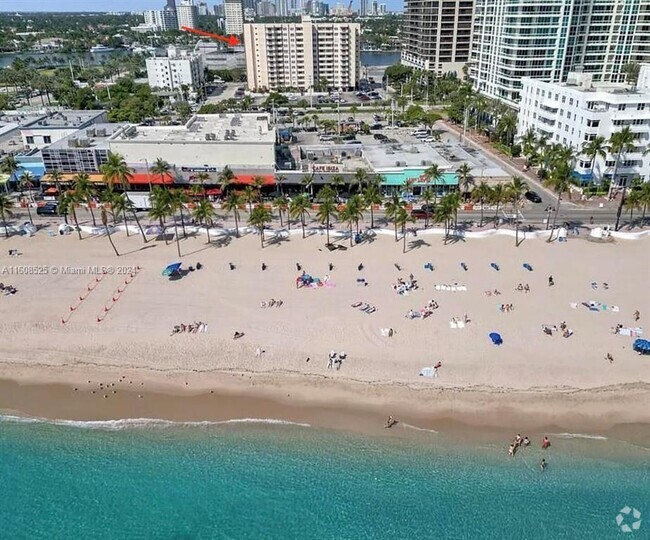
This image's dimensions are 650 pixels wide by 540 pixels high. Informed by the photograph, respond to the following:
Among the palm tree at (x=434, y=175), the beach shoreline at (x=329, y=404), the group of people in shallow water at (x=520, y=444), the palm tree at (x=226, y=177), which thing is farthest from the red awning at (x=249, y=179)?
the group of people in shallow water at (x=520, y=444)

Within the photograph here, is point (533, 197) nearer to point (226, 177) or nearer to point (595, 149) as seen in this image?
point (595, 149)

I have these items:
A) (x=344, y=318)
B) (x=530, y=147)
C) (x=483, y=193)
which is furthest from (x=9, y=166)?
(x=530, y=147)

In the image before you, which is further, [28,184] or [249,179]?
[249,179]

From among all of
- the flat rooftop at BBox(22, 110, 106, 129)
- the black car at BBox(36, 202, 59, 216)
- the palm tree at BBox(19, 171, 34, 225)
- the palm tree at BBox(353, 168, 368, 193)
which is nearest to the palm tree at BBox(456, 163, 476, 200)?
the palm tree at BBox(353, 168, 368, 193)

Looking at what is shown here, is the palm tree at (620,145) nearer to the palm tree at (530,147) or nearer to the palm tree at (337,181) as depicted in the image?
the palm tree at (530,147)

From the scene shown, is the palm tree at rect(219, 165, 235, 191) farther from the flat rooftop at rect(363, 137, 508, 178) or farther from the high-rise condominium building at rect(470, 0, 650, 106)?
the high-rise condominium building at rect(470, 0, 650, 106)

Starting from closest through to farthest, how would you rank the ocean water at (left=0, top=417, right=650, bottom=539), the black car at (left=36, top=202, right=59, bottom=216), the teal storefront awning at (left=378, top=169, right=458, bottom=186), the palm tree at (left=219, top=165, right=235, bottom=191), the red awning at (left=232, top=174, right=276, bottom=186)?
the ocean water at (left=0, top=417, right=650, bottom=539) → the palm tree at (left=219, top=165, right=235, bottom=191) → the black car at (left=36, top=202, right=59, bottom=216) → the teal storefront awning at (left=378, top=169, right=458, bottom=186) → the red awning at (left=232, top=174, right=276, bottom=186)

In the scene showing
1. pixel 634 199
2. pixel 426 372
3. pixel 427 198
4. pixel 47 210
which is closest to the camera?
pixel 426 372
